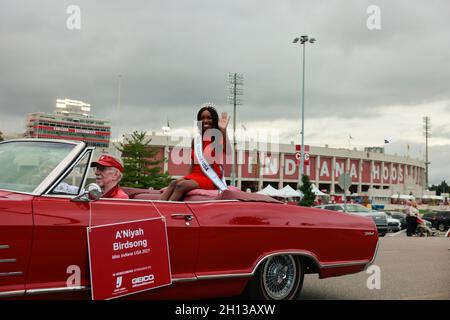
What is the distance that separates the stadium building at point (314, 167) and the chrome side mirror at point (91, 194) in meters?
66.0

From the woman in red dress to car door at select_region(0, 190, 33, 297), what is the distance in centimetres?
154

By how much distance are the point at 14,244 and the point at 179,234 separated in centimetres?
127

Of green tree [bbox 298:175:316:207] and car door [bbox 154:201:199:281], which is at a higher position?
car door [bbox 154:201:199:281]

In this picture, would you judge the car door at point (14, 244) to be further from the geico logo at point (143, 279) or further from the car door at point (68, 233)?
the geico logo at point (143, 279)

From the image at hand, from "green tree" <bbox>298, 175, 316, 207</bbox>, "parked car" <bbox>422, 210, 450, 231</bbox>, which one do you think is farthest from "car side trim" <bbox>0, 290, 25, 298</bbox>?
"green tree" <bbox>298, 175, 316, 207</bbox>

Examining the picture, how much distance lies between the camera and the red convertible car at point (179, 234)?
3.35 meters

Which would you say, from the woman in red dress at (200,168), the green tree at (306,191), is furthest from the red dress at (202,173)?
the green tree at (306,191)

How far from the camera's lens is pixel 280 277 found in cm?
484

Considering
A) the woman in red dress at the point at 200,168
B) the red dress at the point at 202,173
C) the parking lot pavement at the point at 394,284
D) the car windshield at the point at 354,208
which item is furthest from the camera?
the car windshield at the point at 354,208

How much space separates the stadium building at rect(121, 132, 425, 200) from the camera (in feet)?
244

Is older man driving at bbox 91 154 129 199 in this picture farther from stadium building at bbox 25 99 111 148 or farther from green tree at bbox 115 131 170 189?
stadium building at bbox 25 99 111 148

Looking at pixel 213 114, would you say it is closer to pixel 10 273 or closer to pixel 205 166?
pixel 205 166

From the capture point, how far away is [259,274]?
463cm

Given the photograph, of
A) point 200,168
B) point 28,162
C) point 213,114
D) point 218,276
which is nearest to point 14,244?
point 28,162
